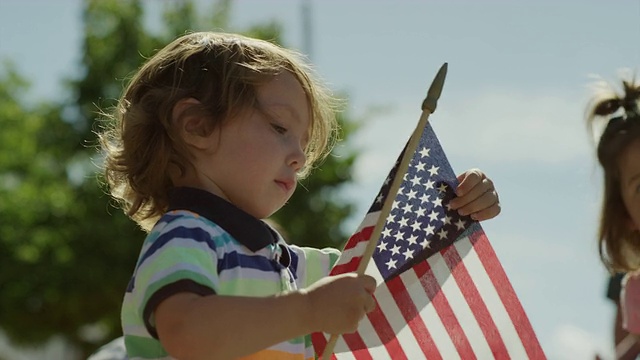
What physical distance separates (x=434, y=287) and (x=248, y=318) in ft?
3.65

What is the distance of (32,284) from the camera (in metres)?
23.0

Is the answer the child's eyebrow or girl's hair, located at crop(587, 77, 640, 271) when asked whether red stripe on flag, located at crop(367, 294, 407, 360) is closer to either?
the child's eyebrow

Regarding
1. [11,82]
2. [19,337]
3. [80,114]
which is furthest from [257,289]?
[11,82]

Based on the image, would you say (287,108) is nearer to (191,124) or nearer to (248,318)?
(191,124)

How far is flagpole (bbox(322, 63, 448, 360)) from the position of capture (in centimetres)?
343

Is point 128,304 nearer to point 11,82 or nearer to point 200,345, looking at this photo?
point 200,345

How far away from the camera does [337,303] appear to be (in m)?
2.93

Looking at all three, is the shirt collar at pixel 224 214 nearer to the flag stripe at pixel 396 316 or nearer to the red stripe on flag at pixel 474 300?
the flag stripe at pixel 396 316

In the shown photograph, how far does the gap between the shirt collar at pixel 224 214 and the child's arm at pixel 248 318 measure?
0.41 meters

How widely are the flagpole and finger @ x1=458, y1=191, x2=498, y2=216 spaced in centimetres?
31

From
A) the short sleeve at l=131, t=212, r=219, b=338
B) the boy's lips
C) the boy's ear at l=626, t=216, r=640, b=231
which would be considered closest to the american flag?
the boy's lips

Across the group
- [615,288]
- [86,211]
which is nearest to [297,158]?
[615,288]

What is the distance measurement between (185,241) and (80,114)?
19.8 m

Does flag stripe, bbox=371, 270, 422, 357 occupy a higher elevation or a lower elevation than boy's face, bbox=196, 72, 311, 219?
lower
